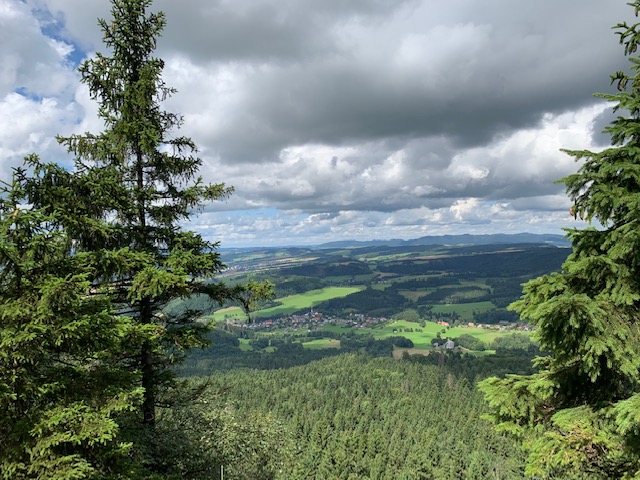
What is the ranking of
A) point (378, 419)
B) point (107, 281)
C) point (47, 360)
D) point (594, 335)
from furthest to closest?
point (378, 419)
point (107, 281)
point (47, 360)
point (594, 335)

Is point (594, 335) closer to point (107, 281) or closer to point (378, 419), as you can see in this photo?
point (107, 281)

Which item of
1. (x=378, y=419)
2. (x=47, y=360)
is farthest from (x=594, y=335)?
(x=378, y=419)

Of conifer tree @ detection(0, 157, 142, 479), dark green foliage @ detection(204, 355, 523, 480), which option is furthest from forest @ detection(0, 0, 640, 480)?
dark green foliage @ detection(204, 355, 523, 480)

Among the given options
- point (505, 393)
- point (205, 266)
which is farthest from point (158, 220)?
point (505, 393)

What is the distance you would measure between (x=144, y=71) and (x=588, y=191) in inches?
544

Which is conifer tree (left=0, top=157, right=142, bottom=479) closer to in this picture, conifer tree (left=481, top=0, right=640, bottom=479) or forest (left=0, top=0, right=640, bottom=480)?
forest (left=0, top=0, right=640, bottom=480)

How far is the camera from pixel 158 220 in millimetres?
12930

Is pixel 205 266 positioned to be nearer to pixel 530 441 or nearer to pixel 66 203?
pixel 66 203

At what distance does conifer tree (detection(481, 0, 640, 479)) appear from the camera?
24.7 ft

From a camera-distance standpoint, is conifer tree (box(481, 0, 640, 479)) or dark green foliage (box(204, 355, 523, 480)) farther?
dark green foliage (box(204, 355, 523, 480))

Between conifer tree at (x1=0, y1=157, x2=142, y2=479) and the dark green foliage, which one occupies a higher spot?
conifer tree at (x1=0, y1=157, x2=142, y2=479)

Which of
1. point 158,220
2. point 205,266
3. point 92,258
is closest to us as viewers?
point 92,258

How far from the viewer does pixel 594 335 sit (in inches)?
300

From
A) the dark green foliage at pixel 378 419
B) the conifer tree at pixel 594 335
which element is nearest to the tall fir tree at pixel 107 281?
the conifer tree at pixel 594 335
